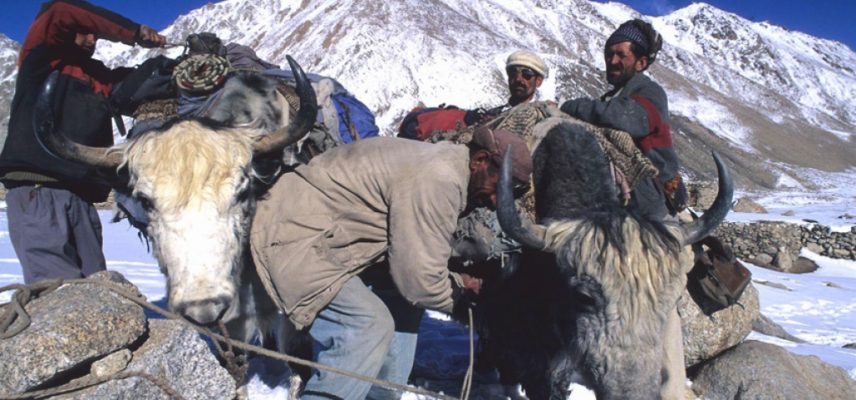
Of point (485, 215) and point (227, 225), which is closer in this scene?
point (227, 225)

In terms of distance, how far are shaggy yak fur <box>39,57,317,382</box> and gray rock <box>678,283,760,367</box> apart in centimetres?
261

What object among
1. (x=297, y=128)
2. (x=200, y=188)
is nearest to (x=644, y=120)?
(x=297, y=128)

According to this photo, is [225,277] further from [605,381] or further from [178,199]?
[605,381]

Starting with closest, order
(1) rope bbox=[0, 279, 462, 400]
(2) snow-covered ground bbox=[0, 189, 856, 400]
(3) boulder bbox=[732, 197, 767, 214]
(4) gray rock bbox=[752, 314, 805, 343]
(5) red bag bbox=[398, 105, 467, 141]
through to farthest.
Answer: (1) rope bbox=[0, 279, 462, 400]
(5) red bag bbox=[398, 105, 467, 141]
(2) snow-covered ground bbox=[0, 189, 856, 400]
(4) gray rock bbox=[752, 314, 805, 343]
(3) boulder bbox=[732, 197, 767, 214]

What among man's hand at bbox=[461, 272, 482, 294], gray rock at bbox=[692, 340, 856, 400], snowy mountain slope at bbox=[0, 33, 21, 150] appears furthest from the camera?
snowy mountain slope at bbox=[0, 33, 21, 150]

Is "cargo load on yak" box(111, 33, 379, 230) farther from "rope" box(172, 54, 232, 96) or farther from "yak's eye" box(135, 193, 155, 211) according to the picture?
"yak's eye" box(135, 193, 155, 211)

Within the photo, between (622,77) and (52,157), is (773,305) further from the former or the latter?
(52,157)

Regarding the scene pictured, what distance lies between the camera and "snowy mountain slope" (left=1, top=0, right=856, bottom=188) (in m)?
42.0

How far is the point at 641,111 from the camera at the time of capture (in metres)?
2.76

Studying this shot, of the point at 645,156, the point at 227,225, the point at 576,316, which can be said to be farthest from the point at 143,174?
the point at 645,156

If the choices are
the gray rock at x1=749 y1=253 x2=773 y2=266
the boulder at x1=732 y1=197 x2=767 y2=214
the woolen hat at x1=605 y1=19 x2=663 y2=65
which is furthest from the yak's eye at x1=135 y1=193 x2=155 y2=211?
the boulder at x1=732 y1=197 x2=767 y2=214

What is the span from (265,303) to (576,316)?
1.50 metres

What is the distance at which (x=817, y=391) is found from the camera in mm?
3230

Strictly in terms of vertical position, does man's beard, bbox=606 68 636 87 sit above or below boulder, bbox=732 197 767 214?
above
